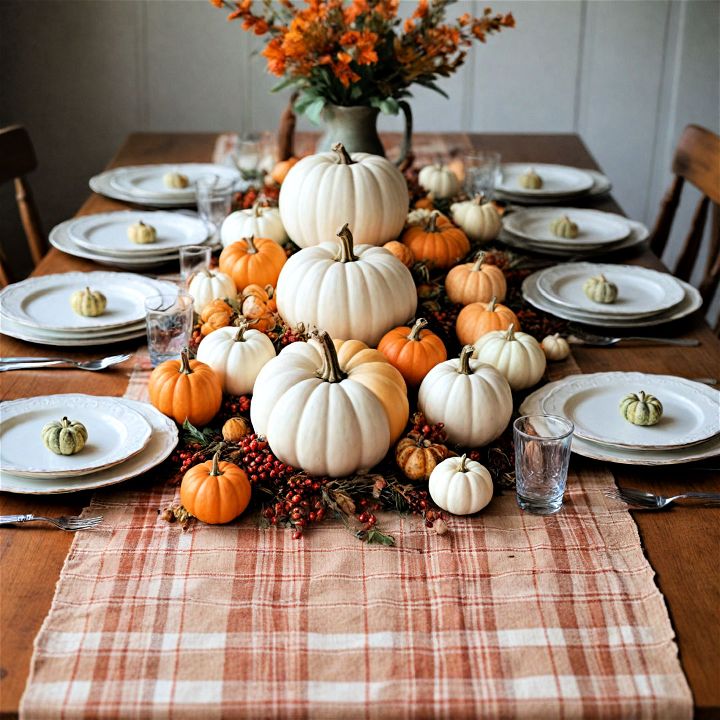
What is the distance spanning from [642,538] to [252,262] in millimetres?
870

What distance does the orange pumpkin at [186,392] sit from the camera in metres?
1.37

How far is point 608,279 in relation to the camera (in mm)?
1975

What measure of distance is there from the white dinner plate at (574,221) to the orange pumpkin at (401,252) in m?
0.54

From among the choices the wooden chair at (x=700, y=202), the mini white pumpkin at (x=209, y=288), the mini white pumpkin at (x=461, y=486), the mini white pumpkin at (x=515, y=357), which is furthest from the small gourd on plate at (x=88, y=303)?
the wooden chair at (x=700, y=202)

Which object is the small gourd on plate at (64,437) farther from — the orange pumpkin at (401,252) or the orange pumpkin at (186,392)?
the orange pumpkin at (401,252)

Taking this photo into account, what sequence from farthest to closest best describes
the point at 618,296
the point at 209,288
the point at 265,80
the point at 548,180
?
the point at 265,80
the point at 548,180
the point at 618,296
the point at 209,288

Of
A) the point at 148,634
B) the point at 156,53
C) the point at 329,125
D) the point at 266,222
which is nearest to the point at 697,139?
the point at 329,125

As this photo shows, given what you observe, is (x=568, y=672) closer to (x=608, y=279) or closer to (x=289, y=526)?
(x=289, y=526)

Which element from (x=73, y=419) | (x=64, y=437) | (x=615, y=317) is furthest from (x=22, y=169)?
(x=615, y=317)

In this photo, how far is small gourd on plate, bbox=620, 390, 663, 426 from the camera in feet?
4.48

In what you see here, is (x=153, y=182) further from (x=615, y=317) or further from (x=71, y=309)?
(x=615, y=317)

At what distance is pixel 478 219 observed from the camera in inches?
81.2

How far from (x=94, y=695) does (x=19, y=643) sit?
0.38 ft

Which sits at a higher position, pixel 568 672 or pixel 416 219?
pixel 416 219
